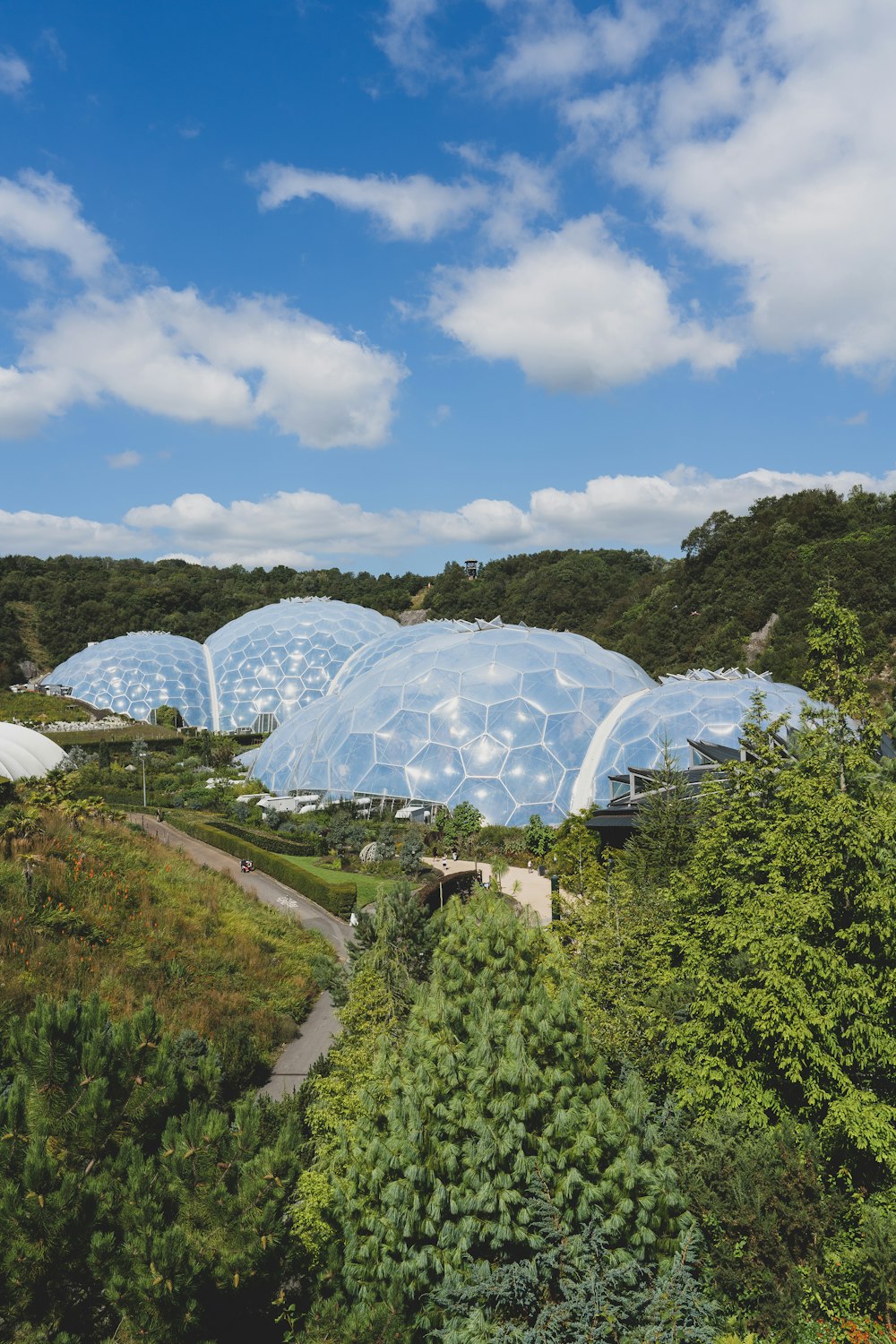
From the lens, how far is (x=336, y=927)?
23.3 metres

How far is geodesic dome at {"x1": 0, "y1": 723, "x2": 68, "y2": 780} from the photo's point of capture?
3362cm

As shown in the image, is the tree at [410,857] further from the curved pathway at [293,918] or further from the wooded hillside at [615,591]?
the wooded hillside at [615,591]

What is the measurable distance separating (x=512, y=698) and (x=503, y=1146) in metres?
26.8

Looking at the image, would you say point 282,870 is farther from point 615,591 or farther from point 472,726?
point 615,591

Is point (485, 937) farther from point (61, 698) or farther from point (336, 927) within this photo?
point (61, 698)

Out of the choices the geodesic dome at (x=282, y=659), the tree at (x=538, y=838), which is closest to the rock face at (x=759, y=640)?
the geodesic dome at (x=282, y=659)

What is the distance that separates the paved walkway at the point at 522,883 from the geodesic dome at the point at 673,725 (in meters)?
4.52

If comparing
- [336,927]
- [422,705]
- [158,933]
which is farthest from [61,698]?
[158,933]

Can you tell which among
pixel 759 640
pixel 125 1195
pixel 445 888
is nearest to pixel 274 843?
pixel 445 888

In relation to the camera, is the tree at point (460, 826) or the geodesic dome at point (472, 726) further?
the geodesic dome at point (472, 726)

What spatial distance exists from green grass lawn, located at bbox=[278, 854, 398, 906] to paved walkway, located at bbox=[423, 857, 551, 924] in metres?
2.12

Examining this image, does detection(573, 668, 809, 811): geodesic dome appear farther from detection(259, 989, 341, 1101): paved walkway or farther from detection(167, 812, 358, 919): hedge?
detection(259, 989, 341, 1101): paved walkway

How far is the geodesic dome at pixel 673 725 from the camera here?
2959cm

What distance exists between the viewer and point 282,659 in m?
59.4
